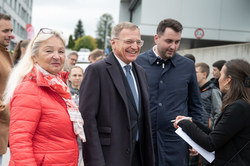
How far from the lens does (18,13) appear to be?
186ft

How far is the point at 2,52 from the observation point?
3994 mm

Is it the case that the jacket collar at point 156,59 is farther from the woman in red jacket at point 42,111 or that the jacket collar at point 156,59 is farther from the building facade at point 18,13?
the building facade at point 18,13

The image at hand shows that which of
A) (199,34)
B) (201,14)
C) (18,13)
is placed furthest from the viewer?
(18,13)

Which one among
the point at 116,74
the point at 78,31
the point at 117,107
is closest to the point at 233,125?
the point at 117,107

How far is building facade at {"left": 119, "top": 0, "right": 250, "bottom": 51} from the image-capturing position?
17.2m

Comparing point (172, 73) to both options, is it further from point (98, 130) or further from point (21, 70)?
point (21, 70)

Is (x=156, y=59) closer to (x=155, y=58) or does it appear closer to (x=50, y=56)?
(x=155, y=58)

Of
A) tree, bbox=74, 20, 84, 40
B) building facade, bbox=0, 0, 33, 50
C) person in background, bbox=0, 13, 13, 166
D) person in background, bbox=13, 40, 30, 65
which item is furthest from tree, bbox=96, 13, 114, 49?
person in background, bbox=0, 13, 13, 166

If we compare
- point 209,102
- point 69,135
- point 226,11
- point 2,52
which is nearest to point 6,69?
point 2,52

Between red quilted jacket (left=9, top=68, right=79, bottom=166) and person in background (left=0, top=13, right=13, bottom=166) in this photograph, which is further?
person in background (left=0, top=13, right=13, bottom=166)

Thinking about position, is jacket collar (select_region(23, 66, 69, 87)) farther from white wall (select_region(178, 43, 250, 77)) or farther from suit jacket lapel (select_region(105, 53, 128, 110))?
white wall (select_region(178, 43, 250, 77))

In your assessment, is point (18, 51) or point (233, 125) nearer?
point (233, 125)

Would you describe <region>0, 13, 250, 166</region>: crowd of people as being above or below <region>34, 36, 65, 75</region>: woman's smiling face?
below

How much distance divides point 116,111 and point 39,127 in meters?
0.86
